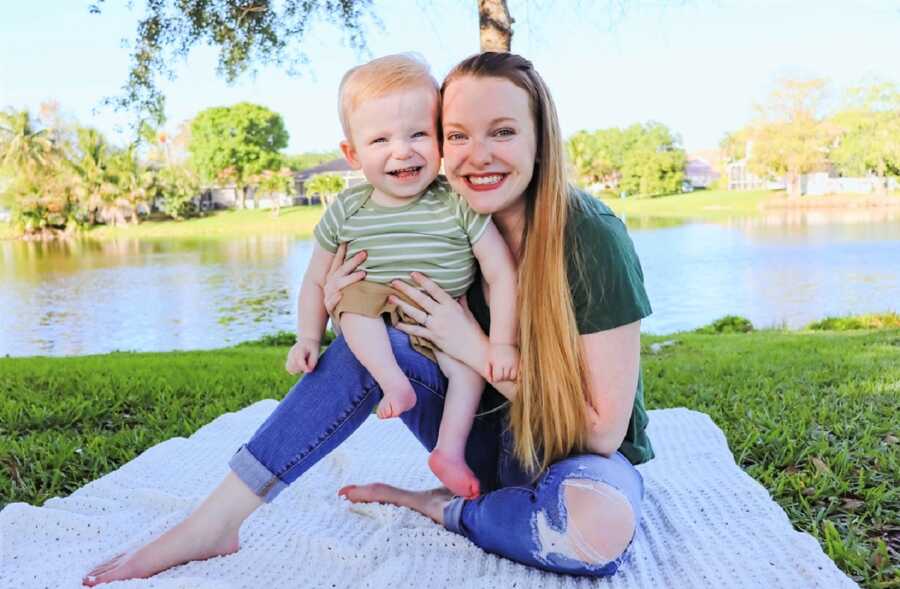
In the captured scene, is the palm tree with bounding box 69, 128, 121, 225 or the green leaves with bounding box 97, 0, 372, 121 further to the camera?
the palm tree with bounding box 69, 128, 121, 225

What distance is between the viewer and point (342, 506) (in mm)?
2244

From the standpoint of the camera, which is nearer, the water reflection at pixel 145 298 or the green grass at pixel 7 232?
the water reflection at pixel 145 298

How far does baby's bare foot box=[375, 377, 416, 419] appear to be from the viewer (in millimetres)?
1713

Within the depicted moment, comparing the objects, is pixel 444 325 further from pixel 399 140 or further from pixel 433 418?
pixel 399 140

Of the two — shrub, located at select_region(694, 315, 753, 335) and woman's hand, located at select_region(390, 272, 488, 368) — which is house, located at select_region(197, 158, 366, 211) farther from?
woman's hand, located at select_region(390, 272, 488, 368)

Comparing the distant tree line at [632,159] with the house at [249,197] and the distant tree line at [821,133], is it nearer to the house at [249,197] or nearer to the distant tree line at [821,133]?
the distant tree line at [821,133]

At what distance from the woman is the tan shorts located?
0.02m

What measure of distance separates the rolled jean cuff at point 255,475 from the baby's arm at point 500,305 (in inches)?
20.4

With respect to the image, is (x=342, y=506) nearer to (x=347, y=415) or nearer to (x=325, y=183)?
(x=347, y=415)

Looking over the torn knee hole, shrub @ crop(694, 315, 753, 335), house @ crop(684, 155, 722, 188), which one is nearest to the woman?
the torn knee hole

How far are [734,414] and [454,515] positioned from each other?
165cm

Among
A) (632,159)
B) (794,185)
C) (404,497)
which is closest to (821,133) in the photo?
(794,185)

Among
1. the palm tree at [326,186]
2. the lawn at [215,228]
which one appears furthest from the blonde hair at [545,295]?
the palm tree at [326,186]

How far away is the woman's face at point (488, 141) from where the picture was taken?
169 cm
